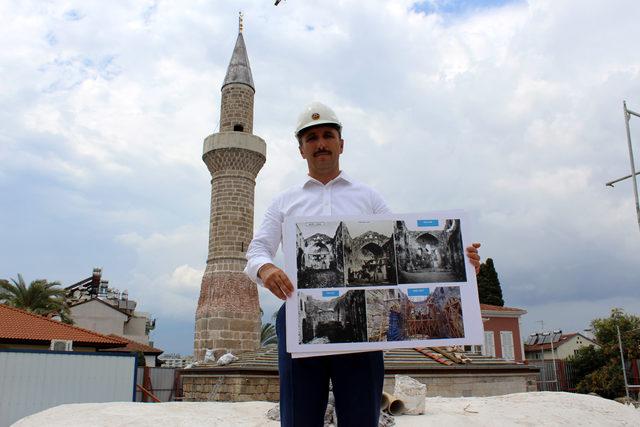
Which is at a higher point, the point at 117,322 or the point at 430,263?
the point at 117,322

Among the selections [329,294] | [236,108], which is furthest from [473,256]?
[236,108]

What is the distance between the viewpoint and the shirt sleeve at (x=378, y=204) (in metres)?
2.80

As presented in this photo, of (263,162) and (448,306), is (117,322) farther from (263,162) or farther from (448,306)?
(448,306)

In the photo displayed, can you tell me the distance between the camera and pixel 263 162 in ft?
67.0

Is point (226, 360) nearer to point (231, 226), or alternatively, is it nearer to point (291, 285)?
point (231, 226)

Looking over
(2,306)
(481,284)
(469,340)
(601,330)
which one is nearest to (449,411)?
(469,340)

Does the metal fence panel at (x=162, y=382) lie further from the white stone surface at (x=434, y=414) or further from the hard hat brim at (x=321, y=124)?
the hard hat brim at (x=321, y=124)

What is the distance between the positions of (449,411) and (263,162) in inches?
530

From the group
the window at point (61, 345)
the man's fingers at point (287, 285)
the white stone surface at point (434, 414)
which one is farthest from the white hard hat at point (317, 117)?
the window at point (61, 345)

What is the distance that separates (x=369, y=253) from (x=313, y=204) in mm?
439

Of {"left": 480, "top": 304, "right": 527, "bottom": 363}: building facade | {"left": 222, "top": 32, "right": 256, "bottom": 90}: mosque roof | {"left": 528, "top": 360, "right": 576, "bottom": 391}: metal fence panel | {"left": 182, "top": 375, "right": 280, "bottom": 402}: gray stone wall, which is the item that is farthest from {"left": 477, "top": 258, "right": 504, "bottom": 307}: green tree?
{"left": 182, "top": 375, "right": 280, "bottom": 402}: gray stone wall

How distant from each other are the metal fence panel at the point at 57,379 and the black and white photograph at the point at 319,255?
12.8 meters

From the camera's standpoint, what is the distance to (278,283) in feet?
7.64

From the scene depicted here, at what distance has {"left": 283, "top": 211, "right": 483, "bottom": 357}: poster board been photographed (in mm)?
2291
